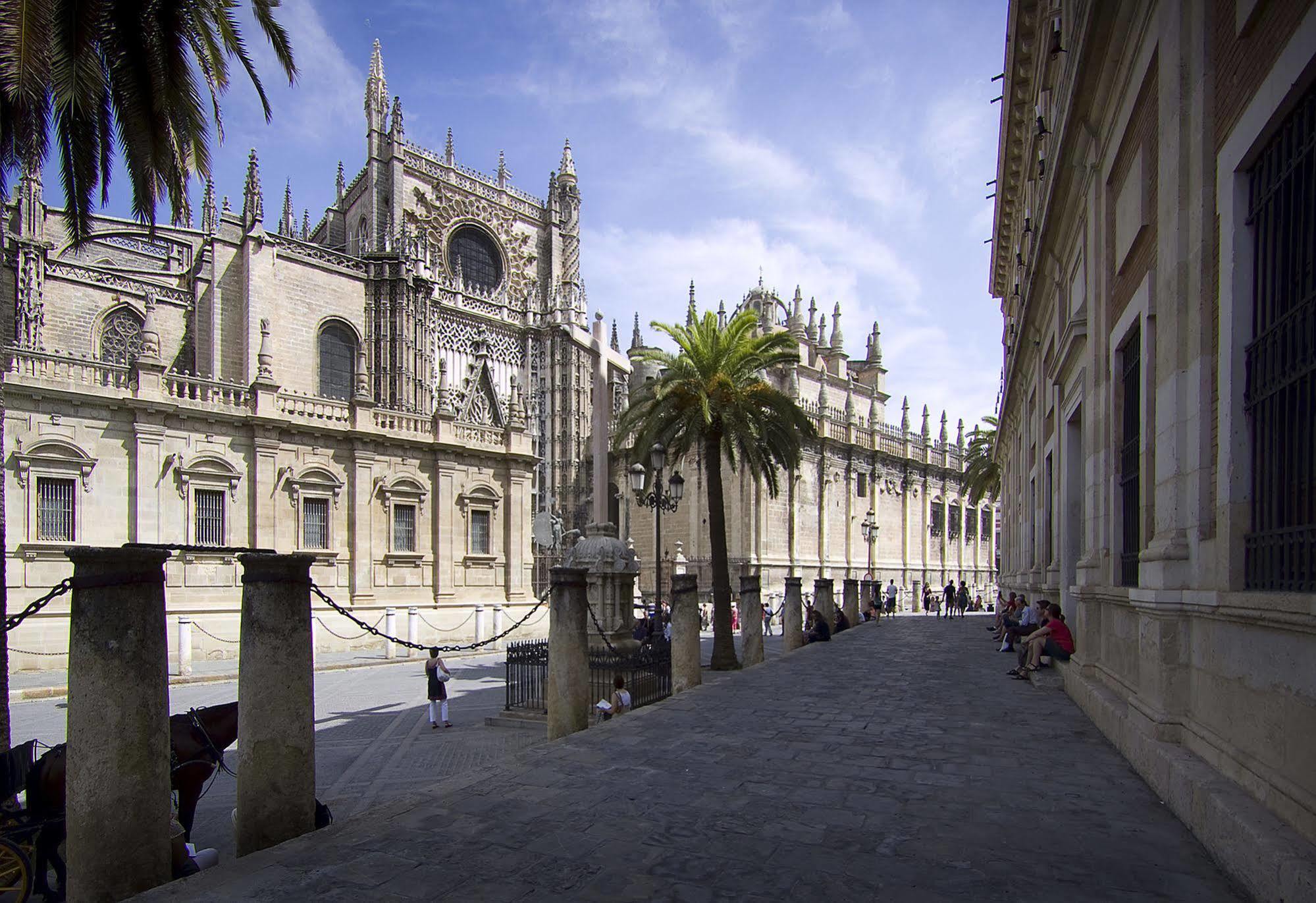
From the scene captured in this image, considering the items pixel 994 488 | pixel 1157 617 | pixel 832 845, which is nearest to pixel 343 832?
pixel 832 845

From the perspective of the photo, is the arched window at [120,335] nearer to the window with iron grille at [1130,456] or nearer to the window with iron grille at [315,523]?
the window with iron grille at [315,523]

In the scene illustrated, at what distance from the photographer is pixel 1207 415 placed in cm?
495

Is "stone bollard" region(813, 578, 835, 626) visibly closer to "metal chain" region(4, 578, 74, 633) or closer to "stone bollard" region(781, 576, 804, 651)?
"stone bollard" region(781, 576, 804, 651)

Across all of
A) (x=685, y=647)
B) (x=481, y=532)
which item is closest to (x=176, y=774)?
(x=685, y=647)

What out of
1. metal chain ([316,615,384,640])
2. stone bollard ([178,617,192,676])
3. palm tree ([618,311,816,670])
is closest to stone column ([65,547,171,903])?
palm tree ([618,311,816,670])

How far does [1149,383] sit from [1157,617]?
199cm

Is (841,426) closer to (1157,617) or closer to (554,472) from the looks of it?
(554,472)

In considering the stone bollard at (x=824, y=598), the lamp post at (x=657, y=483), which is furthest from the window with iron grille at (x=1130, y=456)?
the stone bollard at (x=824, y=598)

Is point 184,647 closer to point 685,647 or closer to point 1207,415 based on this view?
point 685,647

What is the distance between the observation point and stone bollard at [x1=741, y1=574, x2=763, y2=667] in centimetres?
1478

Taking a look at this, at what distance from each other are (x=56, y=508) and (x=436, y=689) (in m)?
12.5

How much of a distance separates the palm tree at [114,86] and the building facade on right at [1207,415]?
8.64 meters

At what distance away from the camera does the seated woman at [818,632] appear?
60.8 ft

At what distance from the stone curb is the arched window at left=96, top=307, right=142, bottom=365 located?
1758 cm
